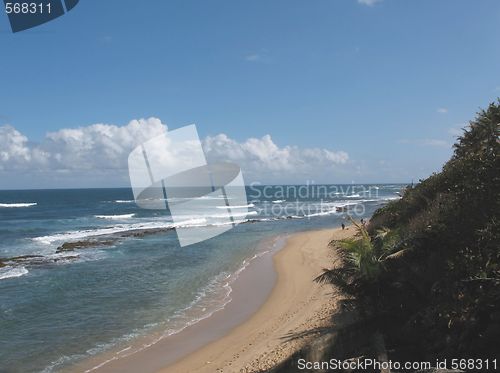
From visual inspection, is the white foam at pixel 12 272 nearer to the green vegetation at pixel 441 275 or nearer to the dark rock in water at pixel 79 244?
the dark rock in water at pixel 79 244

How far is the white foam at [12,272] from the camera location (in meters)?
23.4

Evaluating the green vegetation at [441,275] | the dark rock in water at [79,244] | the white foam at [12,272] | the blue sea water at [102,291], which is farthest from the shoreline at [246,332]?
the dark rock in water at [79,244]

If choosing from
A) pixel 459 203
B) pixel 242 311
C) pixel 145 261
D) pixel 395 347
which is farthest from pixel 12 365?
pixel 145 261

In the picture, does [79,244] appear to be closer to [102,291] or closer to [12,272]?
[12,272]

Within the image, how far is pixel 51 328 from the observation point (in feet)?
49.9

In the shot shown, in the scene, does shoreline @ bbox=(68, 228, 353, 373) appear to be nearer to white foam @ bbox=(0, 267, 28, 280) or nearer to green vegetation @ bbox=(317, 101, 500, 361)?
green vegetation @ bbox=(317, 101, 500, 361)

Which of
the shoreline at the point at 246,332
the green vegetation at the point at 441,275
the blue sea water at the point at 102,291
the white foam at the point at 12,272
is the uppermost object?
the green vegetation at the point at 441,275

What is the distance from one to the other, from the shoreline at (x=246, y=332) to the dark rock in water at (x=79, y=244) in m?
16.2

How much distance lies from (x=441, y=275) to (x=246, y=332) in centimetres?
766

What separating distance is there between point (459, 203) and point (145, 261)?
2143 cm

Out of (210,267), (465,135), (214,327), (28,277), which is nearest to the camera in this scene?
(214,327)

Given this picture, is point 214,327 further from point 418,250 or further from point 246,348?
point 418,250

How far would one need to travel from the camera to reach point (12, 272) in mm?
24266

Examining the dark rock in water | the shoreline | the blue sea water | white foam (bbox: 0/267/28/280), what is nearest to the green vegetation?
the shoreline
